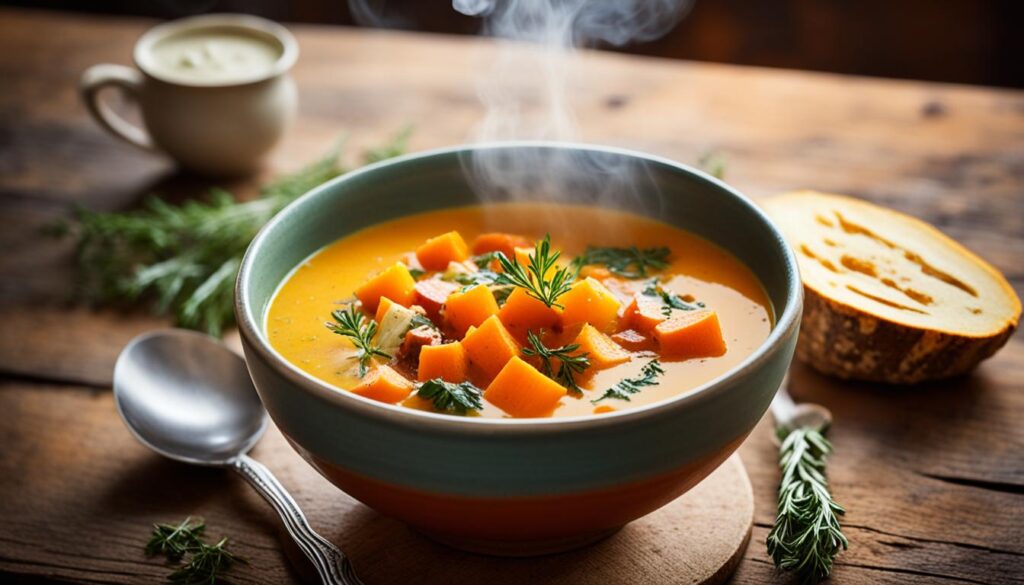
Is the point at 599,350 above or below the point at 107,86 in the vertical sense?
above

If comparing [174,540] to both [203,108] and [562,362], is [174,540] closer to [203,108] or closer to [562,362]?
[562,362]

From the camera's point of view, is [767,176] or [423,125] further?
[423,125]

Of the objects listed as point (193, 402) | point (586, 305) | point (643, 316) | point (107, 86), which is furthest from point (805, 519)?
point (107, 86)

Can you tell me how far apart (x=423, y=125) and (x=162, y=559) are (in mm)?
2279

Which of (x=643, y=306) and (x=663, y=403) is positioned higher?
(x=663, y=403)

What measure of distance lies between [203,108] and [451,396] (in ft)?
7.00

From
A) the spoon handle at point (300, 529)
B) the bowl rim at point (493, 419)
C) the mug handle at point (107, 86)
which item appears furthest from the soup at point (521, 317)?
the mug handle at point (107, 86)

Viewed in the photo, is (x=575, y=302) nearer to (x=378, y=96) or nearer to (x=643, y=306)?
(x=643, y=306)

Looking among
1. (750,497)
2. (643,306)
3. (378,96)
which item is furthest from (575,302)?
(378,96)

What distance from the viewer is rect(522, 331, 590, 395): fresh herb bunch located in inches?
80.4

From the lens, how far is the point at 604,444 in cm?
170

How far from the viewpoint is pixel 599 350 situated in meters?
2.12

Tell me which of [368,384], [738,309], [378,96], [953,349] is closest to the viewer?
[368,384]

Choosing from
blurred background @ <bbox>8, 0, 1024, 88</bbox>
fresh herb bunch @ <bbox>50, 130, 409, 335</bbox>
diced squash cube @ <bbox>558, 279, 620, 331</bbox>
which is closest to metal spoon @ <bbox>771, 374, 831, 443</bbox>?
diced squash cube @ <bbox>558, 279, 620, 331</bbox>
